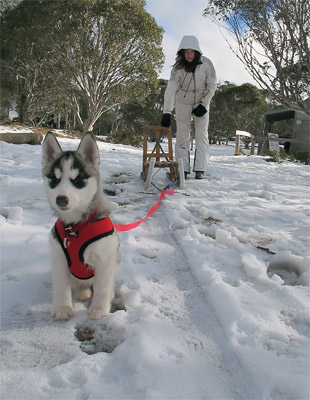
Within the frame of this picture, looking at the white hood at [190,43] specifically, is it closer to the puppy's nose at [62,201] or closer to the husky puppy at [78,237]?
the husky puppy at [78,237]

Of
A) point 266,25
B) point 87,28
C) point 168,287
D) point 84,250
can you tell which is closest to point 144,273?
point 168,287

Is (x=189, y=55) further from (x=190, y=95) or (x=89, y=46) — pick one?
(x=89, y=46)

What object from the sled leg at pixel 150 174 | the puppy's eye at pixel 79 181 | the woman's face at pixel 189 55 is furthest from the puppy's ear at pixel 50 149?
the woman's face at pixel 189 55

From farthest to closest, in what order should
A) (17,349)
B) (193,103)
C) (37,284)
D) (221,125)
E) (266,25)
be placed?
1. (221,125)
2. (266,25)
3. (193,103)
4. (37,284)
5. (17,349)

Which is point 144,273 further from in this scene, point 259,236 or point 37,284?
point 259,236

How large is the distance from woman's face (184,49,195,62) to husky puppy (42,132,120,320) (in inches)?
166

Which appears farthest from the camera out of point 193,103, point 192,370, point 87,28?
point 87,28

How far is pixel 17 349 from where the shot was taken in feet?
5.32

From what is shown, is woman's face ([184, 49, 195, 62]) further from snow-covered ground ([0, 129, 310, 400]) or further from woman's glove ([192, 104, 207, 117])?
snow-covered ground ([0, 129, 310, 400])

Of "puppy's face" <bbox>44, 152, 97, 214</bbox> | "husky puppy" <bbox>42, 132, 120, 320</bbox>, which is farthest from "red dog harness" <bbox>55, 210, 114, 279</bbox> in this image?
"puppy's face" <bbox>44, 152, 97, 214</bbox>

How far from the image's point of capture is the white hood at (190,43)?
5.38 meters

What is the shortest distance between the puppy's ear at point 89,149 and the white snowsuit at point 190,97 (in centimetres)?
385

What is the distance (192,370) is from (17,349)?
0.95 metres

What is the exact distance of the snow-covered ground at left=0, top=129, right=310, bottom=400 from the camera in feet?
4.63
